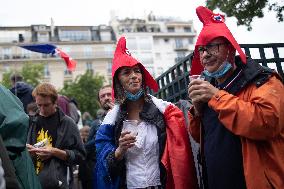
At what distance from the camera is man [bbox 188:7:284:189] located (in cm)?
209

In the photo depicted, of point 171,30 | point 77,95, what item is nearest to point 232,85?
point 77,95

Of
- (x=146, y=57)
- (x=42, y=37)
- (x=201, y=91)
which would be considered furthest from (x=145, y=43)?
(x=201, y=91)

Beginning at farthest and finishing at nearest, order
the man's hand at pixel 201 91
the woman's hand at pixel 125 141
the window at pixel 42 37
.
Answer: the window at pixel 42 37 → the woman's hand at pixel 125 141 → the man's hand at pixel 201 91

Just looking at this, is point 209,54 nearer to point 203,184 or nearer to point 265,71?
point 265,71

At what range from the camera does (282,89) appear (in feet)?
7.26

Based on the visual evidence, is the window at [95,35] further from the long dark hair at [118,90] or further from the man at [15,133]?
the man at [15,133]

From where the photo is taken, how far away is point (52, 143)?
3762 millimetres

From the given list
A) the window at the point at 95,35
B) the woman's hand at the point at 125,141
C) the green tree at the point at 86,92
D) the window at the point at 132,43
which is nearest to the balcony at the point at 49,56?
the window at the point at 132,43

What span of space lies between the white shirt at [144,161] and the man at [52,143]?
39.9 inches

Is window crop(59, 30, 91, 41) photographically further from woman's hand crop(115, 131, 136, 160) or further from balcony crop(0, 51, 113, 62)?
woman's hand crop(115, 131, 136, 160)

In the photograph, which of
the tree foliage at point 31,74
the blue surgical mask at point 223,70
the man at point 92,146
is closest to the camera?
the blue surgical mask at point 223,70

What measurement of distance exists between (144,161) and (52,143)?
1.29 m

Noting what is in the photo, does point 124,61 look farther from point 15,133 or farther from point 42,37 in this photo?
point 42,37

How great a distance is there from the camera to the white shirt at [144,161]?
284 centimetres
